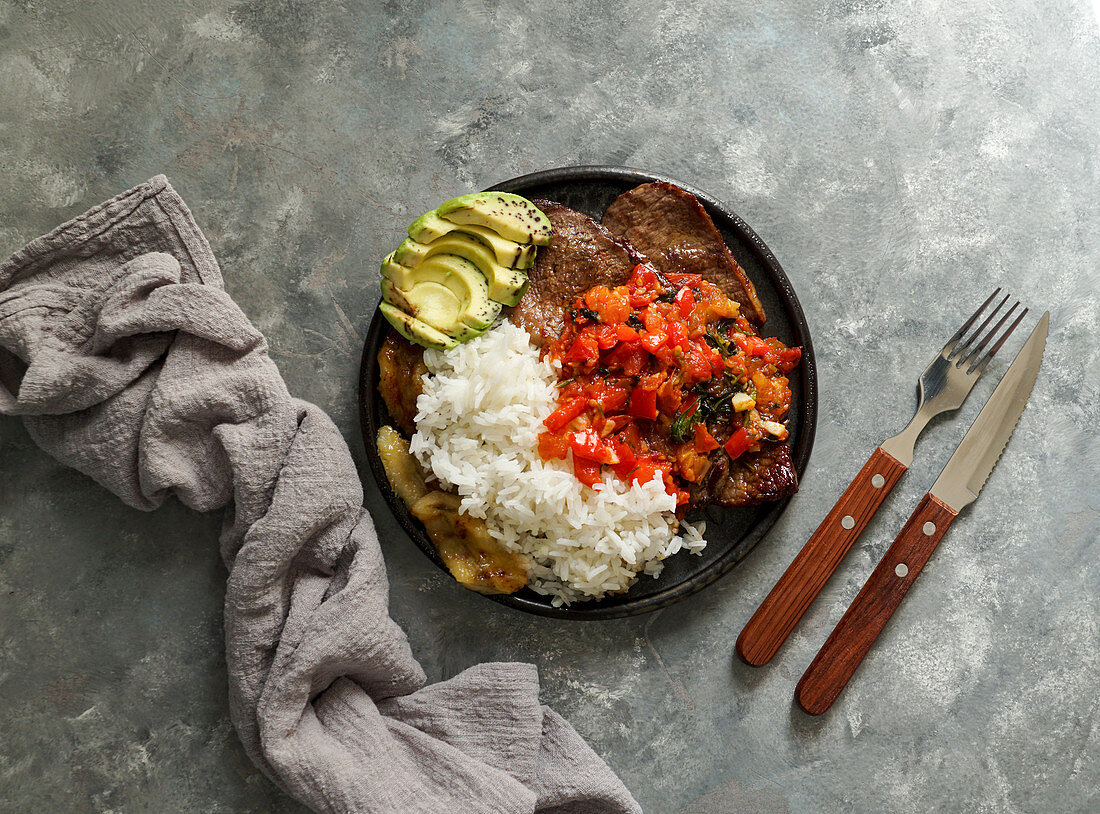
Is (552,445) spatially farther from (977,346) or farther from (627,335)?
(977,346)

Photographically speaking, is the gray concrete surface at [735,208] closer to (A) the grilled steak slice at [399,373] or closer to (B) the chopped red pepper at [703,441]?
(A) the grilled steak slice at [399,373]

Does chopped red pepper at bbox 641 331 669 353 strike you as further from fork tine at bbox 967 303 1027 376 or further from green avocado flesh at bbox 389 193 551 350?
fork tine at bbox 967 303 1027 376

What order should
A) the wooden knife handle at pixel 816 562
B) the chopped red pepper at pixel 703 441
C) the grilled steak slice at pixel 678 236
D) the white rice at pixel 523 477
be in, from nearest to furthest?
the white rice at pixel 523 477, the chopped red pepper at pixel 703 441, the grilled steak slice at pixel 678 236, the wooden knife handle at pixel 816 562

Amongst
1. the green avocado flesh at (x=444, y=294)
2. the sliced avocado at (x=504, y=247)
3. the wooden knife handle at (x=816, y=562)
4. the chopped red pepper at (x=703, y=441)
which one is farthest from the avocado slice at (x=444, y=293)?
the wooden knife handle at (x=816, y=562)

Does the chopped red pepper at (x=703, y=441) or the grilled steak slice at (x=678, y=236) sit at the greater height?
the grilled steak slice at (x=678, y=236)

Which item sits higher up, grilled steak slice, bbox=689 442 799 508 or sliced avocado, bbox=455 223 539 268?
sliced avocado, bbox=455 223 539 268

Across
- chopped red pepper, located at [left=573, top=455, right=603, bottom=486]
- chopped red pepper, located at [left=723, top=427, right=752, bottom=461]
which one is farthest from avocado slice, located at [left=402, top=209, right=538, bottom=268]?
chopped red pepper, located at [left=723, top=427, right=752, bottom=461]

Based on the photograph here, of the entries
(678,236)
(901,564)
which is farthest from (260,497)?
(901,564)
